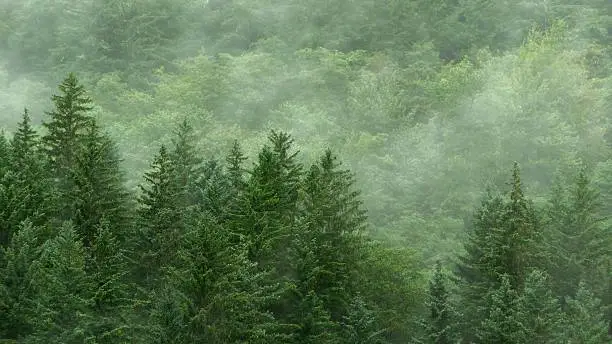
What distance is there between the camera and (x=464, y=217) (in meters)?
52.0

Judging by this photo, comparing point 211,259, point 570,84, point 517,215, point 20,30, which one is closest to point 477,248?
point 517,215

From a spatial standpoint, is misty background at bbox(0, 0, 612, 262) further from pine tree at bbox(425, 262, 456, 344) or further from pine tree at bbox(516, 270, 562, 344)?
pine tree at bbox(516, 270, 562, 344)

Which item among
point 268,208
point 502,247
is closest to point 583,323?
point 502,247

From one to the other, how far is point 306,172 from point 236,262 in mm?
8569

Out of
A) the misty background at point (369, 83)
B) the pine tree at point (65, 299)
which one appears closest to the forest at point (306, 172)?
the pine tree at point (65, 299)

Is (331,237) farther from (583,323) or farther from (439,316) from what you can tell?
(583,323)

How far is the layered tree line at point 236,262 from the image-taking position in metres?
28.2

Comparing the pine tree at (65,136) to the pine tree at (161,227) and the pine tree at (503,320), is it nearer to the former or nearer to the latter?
the pine tree at (161,227)

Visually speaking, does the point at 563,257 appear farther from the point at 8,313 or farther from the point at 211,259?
the point at 8,313

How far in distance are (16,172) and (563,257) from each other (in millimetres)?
25944

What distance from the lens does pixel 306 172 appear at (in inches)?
1398

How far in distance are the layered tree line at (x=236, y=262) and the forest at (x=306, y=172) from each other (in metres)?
0.11

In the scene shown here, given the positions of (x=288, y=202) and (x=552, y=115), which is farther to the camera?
(x=552, y=115)

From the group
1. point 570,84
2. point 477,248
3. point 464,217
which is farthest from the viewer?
point 570,84
